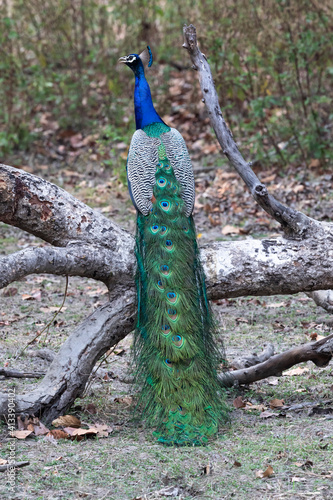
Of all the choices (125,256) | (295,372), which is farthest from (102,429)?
(295,372)

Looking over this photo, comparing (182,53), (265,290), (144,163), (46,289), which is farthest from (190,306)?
(182,53)

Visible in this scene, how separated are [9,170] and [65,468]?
1.80 m

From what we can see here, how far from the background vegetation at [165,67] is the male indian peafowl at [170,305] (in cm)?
455

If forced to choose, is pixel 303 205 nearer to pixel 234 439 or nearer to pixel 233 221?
pixel 233 221

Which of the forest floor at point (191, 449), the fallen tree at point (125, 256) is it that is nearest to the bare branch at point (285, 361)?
the fallen tree at point (125, 256)

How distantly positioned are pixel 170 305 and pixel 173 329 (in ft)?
0.47

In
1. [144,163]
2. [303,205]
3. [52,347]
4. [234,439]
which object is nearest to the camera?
[234,439]

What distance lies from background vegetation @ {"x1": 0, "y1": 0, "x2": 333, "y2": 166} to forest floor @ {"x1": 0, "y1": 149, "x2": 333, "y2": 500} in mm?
2296

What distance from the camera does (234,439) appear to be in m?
3.48

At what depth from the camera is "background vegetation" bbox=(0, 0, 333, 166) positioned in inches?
344

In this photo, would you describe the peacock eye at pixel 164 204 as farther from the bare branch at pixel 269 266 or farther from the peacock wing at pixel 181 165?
the bare branch at pixel 269 266

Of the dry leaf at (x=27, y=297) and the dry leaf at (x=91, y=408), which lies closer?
the dry leaf at (x=91, y=408)

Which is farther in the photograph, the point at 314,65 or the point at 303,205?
the point at 314,65

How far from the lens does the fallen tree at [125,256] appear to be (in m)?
3.96
